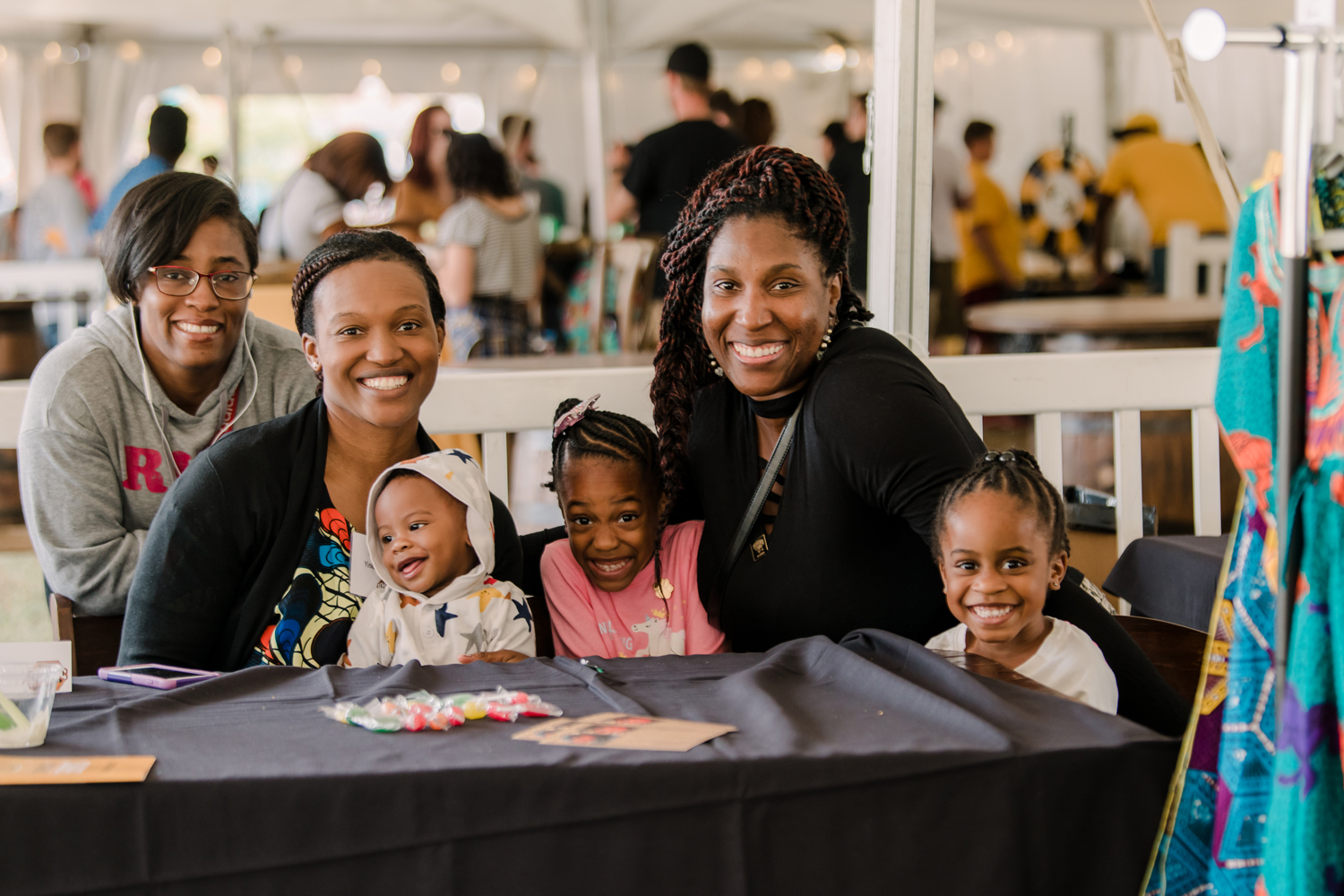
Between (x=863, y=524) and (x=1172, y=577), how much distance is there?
82cm

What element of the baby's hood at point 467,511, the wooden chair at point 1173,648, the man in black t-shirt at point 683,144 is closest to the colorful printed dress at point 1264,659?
the wooden chair at point 1173,648

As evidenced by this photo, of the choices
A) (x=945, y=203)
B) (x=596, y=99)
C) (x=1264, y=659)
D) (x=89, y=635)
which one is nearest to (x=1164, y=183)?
(x=945, y=203)

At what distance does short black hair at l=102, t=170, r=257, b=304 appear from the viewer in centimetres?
230

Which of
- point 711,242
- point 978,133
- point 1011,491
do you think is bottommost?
point 1011,491

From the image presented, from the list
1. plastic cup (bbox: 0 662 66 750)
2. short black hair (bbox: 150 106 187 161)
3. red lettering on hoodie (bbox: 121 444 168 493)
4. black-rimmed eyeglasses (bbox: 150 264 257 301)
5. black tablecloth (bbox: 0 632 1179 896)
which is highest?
short black hair (bbox: 150 106 187 161)

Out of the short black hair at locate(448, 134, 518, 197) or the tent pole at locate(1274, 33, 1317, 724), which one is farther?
the short black hair at locate(448, 134, 518, 197)

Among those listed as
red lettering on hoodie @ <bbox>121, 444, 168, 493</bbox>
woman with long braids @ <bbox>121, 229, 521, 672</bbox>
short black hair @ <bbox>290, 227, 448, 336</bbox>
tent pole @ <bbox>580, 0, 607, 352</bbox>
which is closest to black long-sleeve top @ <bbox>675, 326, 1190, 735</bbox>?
woman with long braids @ <bbox>121, 229, 521, 672</bbox>

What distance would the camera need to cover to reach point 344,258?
2033 mm

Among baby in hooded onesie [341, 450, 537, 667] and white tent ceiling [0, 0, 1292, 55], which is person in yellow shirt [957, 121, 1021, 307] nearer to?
white tent ceiling [0, 0, 1292, 55]

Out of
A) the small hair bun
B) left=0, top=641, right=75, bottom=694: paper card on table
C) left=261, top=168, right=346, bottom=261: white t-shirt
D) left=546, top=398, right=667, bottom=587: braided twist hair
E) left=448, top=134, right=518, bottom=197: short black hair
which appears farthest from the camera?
left=448, top=134, right=518, bottom=197: short black hair

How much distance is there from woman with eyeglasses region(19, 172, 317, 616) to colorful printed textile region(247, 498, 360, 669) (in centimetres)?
44

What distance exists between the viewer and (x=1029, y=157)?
11555 mm

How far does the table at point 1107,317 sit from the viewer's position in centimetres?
415

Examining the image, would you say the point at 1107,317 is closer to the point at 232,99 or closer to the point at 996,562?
the point at 996,562
